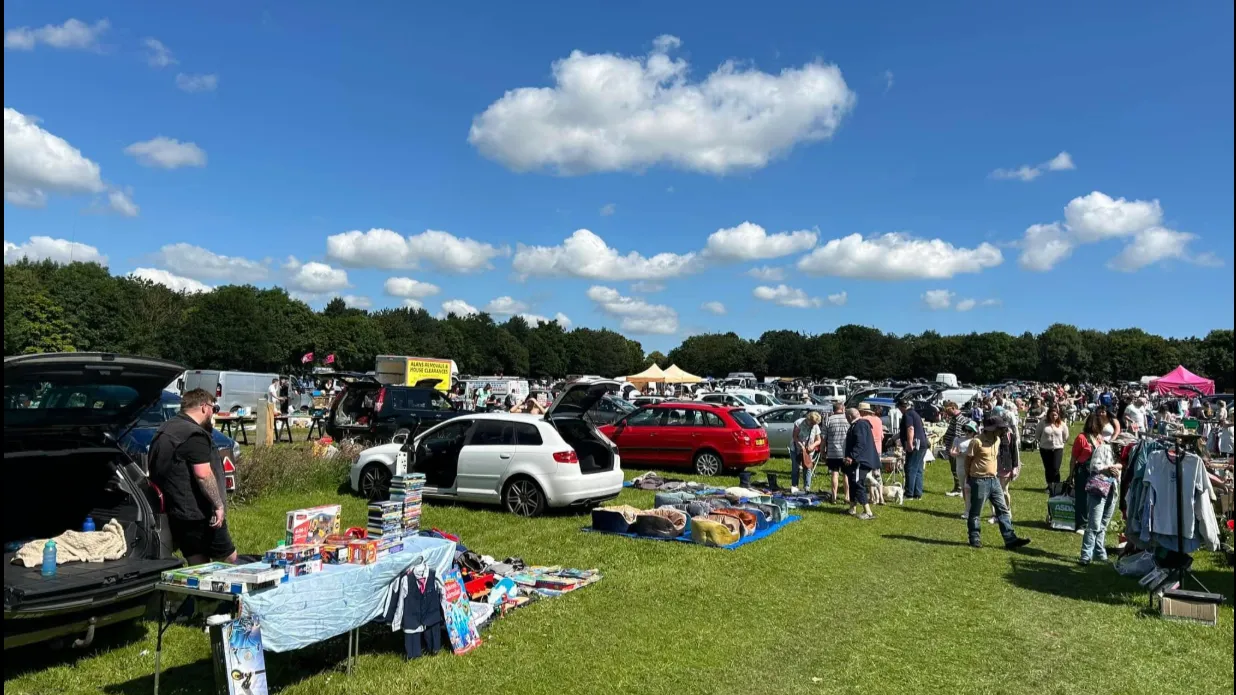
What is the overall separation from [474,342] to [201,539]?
100257 millimetres

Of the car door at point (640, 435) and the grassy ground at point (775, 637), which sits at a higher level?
the car door at point (640, 435)

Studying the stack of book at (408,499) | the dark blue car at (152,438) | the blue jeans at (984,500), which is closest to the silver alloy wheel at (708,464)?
the blue jeans at (984,500)

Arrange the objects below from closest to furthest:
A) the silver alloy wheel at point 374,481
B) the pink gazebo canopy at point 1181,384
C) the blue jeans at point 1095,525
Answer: the blue jeans at point 1095,525
the silver alloy wheel at point 374,481
the pink gazebo canopy at point 1181,384

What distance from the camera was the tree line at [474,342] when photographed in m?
63.3

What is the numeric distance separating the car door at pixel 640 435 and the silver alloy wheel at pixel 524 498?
19.2 feet

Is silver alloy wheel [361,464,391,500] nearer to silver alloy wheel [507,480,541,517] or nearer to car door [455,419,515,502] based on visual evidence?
car door [455,419,515,502]

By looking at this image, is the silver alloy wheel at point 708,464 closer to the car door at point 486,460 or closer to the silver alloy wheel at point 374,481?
the car door at point 486,460

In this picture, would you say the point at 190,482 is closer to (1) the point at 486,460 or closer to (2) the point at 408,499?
(2) the point at 408,499

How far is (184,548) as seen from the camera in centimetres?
612

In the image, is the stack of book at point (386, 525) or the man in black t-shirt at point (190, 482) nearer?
the stack of book at point (386, 525)

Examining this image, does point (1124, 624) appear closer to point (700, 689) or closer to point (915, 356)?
point (700, 689)

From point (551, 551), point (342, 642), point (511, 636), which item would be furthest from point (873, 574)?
point (342, 642)

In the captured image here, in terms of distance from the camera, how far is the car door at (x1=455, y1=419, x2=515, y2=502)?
11016 millimetres

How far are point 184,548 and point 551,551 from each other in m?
3.97
